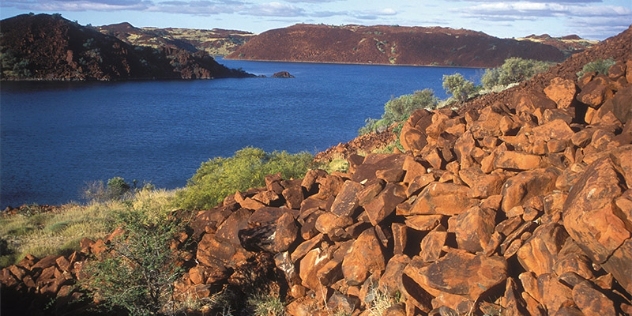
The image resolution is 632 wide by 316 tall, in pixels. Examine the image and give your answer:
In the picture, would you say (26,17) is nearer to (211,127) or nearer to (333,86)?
(333,86)

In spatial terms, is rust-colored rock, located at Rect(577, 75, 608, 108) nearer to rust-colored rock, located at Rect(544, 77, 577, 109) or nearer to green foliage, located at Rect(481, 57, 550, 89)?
rust-colored rock, located at Rect(544, 77, 577, 109)

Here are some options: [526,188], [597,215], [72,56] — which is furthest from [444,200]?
[72,56]

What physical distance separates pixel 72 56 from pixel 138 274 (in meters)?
63.6

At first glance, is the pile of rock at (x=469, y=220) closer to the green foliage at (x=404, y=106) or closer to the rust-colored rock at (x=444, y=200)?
the rust-colored rock at (x=444, y=200)

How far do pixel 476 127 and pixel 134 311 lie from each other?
14.9 feet

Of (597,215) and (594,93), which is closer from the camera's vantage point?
(597,215)

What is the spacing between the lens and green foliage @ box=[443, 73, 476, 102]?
20109 millimetres

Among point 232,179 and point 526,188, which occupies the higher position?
A: point 526,188

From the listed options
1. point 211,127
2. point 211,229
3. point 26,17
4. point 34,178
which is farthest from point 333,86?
point 211,229

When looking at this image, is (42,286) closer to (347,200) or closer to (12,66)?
(347,200)

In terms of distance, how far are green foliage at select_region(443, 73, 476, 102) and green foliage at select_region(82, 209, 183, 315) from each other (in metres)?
14.3

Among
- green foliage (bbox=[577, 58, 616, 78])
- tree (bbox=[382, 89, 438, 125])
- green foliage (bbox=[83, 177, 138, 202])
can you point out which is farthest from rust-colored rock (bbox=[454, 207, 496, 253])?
tree (bbox=[382, 89, 438, 125])

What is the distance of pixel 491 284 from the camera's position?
5.23m

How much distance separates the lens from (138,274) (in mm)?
6254
